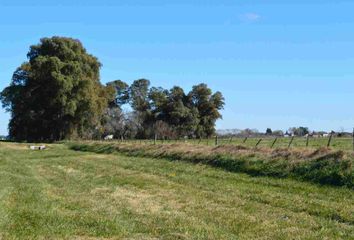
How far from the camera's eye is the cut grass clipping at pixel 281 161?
20656mm

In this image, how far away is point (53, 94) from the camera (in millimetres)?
72250

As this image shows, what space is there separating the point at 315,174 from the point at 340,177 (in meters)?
1.71

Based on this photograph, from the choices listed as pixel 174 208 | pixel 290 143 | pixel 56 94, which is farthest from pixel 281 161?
pixel 56 94

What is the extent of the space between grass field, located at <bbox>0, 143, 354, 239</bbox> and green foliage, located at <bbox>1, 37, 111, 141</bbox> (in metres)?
50.0

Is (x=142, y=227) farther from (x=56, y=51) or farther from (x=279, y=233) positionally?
(x=56, y=51)

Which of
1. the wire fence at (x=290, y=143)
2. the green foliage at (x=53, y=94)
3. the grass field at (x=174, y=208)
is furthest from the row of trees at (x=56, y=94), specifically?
the grass field at (x=174, y=208)

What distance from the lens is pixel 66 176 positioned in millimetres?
25656

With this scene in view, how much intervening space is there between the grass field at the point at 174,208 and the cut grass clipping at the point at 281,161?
990 mm

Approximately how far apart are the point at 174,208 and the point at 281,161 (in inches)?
443

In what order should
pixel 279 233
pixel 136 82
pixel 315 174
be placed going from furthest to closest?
pixel 136 82, pixel 315 174, pixel 279 233

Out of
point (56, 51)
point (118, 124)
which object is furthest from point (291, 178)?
point (118, 124)

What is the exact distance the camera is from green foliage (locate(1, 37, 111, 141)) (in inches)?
2820

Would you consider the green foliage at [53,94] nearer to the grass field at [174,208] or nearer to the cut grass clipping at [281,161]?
the cut grass clipping at [281,161]

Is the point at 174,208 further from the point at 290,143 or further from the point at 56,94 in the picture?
the point at 56,94
